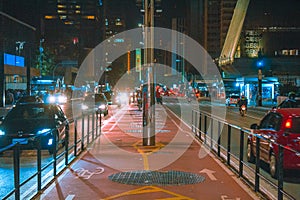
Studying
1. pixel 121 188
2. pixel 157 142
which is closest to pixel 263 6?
pixel 157 142

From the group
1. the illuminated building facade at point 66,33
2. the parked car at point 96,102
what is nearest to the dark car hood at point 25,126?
the parked car at point 96,102

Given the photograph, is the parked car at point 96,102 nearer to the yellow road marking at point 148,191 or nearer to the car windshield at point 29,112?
the car windshield at point 29,112

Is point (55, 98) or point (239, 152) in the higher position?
point (55, 98)

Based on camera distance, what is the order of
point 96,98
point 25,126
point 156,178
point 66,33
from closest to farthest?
point 156,178 < point 25,126 < point 96,98 < point 66,33

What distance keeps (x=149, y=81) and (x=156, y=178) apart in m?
6.69

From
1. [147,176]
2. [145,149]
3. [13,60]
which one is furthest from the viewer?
[13,60]

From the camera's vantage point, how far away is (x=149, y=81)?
16.5 metres

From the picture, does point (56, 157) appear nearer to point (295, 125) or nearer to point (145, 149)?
point (145, 149)

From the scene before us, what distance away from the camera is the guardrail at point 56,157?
283 inches

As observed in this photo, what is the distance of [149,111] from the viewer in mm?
16484

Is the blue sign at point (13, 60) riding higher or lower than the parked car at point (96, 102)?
higher

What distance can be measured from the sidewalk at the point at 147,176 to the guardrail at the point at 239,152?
0.27m

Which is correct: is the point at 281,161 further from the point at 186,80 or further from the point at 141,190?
the point at 186,80

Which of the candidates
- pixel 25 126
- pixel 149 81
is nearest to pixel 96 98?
pixel 149 81
